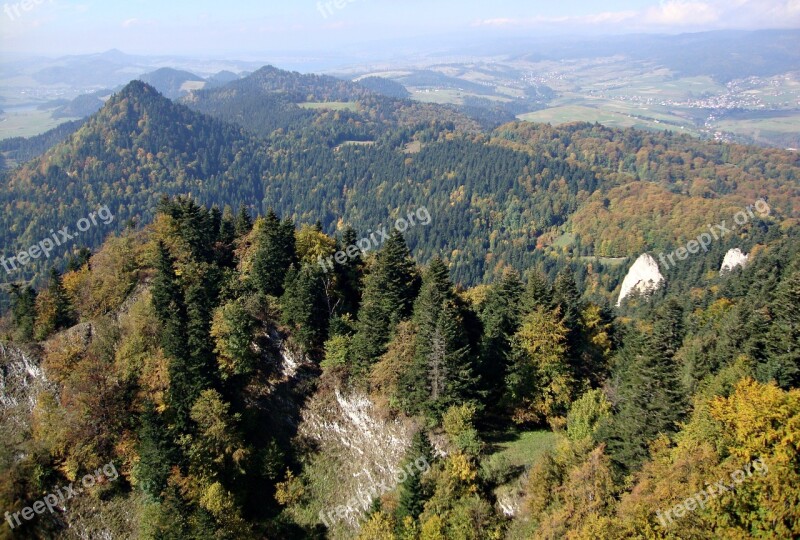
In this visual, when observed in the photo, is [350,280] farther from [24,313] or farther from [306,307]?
[24,313]

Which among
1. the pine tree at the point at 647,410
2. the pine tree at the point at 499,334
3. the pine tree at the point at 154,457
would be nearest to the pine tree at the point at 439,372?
the pine tree at the point at 499,334

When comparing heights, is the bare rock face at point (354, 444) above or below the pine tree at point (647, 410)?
below

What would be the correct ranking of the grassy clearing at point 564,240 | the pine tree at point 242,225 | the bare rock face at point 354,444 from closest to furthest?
the bare rock face at point 354,444
the pine tree at point 242,225
the grassy clearing at point 564,240

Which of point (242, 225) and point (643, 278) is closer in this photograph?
point (242, 225)

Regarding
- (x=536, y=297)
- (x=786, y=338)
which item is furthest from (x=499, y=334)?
(x=786, y=338)

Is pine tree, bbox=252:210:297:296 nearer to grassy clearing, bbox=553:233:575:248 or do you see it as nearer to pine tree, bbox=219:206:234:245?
pine tree, bbox=219:206:234:245

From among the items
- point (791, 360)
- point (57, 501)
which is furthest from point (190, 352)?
point (791, 360)

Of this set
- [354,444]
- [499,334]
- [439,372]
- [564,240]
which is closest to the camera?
[439,372]

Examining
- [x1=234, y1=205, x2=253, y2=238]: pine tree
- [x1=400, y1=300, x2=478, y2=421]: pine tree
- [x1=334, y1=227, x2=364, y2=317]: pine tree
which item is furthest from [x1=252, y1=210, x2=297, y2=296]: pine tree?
[x1=400, y1=300, x2=478, y2=421]: pine tree

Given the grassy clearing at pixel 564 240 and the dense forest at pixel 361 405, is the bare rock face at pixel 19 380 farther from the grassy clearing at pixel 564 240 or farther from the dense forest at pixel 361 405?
the grassy clearing at pixel 564 240

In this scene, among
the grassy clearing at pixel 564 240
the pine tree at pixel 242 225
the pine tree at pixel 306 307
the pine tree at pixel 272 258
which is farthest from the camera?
the grassy clearing at pixel 564 240
